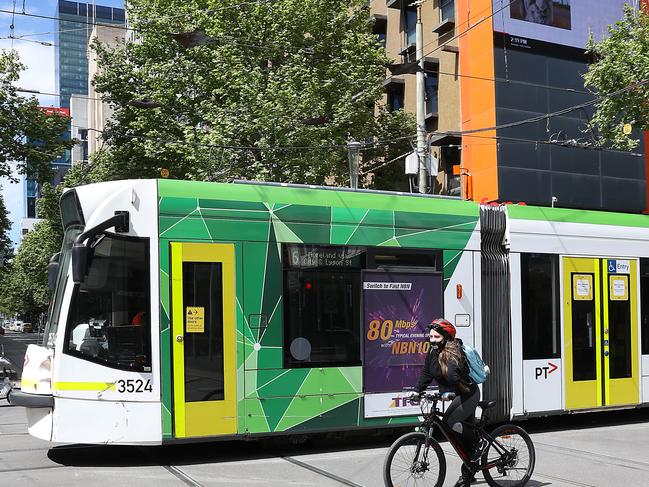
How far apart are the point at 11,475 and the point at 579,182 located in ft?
71.8

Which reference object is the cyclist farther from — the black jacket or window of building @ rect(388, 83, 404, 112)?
window of building @ rect(388, 83, 404, 112)

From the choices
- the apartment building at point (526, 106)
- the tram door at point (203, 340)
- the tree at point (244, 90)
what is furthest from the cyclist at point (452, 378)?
the apartment building at point (526, 106)

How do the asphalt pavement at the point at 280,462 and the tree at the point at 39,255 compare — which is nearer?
the asphalt pavement at the point at 280,462

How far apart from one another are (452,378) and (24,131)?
66.3 feet

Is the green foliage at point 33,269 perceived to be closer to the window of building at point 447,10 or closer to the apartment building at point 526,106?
the window of building at point 447,10

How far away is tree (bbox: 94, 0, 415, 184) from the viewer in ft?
69.4

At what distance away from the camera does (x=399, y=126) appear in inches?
1075

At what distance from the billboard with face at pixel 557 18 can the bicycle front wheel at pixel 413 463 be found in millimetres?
19737

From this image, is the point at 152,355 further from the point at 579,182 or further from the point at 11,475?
the point at 579,182

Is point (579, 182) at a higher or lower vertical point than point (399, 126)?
lower

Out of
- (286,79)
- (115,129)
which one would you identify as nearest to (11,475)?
(286,79)

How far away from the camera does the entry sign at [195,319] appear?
26.5 feet

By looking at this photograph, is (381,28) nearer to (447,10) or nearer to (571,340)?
(447,10)

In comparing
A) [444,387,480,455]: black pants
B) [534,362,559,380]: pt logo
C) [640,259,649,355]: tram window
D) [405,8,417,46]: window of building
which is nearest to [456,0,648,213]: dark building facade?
[405,8,417,46]: window of building
